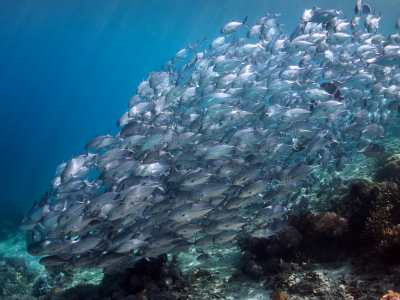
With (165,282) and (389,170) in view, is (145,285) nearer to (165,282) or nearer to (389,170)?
(165,282)

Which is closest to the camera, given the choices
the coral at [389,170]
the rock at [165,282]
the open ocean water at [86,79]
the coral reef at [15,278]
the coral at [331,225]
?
the coral at [331,225]

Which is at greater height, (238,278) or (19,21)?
(19,21)

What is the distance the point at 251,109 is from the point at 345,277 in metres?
4.54

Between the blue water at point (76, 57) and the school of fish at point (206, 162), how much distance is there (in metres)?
22.1

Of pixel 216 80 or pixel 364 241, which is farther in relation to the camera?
pixel 216 80

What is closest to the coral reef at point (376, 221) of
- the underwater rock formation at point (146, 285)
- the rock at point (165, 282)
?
the underwater rock formation at point (146, 285)

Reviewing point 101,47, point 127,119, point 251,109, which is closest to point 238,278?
point 251,109

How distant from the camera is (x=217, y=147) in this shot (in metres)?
4.61

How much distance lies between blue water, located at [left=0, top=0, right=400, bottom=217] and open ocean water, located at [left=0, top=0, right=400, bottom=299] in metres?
0.24

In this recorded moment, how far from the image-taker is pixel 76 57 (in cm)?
7975

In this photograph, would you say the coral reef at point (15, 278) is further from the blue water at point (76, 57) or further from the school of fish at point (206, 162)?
the blue water at point (76, 57)

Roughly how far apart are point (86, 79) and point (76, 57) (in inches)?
936

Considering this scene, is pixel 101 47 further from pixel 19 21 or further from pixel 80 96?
pixel 80 96

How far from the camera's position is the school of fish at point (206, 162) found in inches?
163
